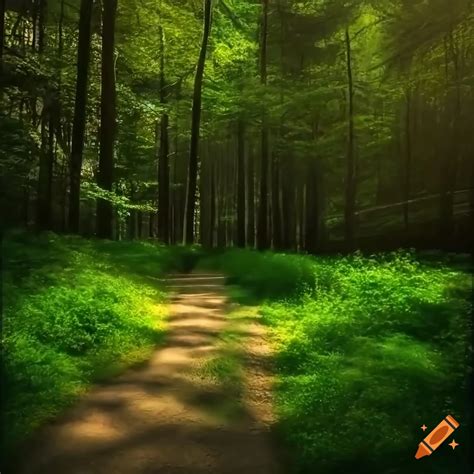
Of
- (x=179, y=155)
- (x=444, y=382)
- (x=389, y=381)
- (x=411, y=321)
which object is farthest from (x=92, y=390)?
(x=179, y=155)

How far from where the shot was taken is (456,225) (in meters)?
25.5

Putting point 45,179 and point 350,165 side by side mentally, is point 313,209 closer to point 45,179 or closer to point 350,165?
point 350,165

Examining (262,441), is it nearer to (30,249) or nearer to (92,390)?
(92,390)

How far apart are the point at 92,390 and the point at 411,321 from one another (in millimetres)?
4214

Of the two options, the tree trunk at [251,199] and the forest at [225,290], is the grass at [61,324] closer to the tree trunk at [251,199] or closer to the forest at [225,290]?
the forest at [225,290]

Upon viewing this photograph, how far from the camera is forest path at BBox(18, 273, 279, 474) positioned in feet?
14.0

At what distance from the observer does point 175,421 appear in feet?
16.5

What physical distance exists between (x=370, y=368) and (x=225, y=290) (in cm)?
622

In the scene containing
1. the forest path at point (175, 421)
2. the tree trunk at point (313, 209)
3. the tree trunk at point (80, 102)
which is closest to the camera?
the forest path at point (175, 421)

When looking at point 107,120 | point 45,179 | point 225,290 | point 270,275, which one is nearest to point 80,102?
point 107,120

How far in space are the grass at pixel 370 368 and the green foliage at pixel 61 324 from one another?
2057 mm

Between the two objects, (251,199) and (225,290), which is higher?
(251,199)

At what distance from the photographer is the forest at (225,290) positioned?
4688 mm

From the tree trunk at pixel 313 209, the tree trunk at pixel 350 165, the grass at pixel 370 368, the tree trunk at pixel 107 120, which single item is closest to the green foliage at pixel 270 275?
the grass at pixel 370 368
